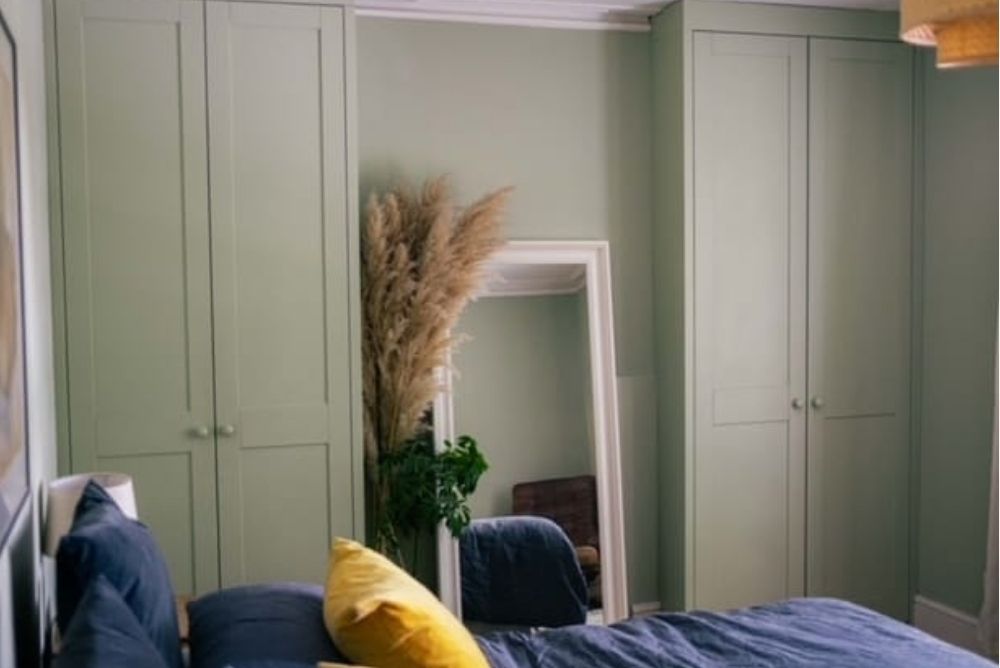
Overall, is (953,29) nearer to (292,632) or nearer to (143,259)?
(292,632)

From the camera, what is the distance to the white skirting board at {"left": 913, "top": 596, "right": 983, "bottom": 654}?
371 centimetres

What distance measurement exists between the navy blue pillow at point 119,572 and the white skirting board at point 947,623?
2899 mm

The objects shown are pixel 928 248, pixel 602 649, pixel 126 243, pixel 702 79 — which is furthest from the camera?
pixel 928 248

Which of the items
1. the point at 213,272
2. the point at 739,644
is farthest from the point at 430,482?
the point at 739,644

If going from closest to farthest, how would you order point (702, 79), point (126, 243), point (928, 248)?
point (126, 243) < point (702, 79) < point (928, 248)

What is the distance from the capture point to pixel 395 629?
69.4 inches

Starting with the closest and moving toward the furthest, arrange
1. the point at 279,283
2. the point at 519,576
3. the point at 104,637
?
the point at 104,637 → the point at 279,283 → the point at 519,576

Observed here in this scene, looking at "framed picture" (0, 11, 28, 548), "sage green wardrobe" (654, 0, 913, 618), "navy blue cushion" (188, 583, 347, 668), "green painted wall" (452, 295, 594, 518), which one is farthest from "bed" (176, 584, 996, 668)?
"green painted wall" (452, 295, 594, 518)

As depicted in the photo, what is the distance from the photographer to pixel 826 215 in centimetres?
376

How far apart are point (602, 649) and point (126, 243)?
1.83 metres

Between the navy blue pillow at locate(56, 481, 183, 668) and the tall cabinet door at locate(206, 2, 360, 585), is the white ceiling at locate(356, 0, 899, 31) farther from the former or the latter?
the navy blue pillow at locate(56, 481, 183, 668)

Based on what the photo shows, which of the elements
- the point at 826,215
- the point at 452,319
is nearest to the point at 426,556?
the point at 452,319

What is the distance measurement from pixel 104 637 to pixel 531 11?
110 inches

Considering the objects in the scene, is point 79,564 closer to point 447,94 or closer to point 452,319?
point 452,319
